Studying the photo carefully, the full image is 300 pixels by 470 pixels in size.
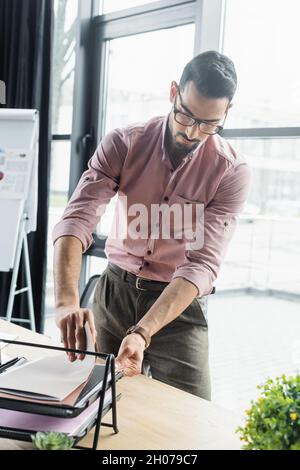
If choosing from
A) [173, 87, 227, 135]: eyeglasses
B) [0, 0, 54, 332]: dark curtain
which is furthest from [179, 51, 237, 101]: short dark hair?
[0, 0, 54, 332]: dark curtain

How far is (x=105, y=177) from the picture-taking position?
181 cm

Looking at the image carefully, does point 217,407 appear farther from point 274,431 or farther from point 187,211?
point 187,211

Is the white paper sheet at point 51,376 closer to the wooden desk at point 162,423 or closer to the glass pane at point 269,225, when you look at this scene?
the wooden desk at point 162,423

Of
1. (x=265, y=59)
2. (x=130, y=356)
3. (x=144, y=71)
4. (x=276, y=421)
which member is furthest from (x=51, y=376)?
(x=144, y=71)

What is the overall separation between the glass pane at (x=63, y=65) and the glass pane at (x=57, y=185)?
0.40ft

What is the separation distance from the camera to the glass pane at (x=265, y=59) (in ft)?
8.11

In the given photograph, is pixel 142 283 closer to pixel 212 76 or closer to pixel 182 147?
pixel 182 147

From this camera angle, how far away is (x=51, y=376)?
1097mm

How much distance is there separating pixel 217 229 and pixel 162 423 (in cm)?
77

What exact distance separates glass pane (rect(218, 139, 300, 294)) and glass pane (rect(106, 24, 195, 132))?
65cm

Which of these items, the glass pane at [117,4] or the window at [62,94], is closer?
the glass pane at [117,4]

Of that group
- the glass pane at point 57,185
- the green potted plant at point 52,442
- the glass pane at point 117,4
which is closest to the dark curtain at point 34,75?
the glass pane at point 57,185

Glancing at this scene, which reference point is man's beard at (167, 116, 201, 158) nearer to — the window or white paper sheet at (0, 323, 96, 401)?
white paper sheet at (0, 323, 96, 401)

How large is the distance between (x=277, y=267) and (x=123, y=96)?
1.48m
